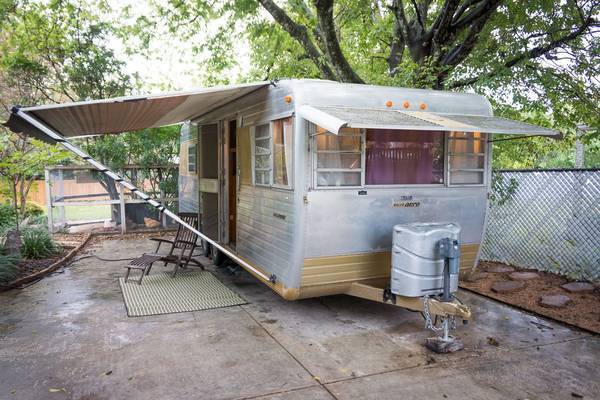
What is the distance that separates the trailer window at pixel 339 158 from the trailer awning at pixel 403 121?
25 centimetres

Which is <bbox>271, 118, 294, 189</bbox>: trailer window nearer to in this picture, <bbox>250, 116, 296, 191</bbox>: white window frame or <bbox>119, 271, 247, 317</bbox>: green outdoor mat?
<bbox>250, 116, 296, 191</bbox>: white window frame

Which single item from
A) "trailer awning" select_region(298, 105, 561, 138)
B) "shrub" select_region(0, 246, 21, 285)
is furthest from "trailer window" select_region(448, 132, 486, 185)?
"shrub" select_region(0, 246, 21, 285)

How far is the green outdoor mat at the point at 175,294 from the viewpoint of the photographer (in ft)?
16.8

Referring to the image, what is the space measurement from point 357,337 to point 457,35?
21.7ft

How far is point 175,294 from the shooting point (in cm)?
564

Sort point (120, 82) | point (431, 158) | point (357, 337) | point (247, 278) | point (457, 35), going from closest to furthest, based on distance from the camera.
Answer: point (357, 337), point (431, 158), point (247, 278), point (457, 35), point (120, 82)

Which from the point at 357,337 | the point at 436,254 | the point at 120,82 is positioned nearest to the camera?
the point at 436,254

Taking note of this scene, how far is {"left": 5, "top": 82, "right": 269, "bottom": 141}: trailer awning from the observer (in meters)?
4.34

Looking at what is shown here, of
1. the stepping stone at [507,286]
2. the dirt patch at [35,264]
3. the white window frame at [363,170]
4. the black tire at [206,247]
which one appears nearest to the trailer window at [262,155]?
the white window frame at [363,170]

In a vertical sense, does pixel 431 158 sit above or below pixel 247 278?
above

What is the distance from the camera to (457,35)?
28.0 ft

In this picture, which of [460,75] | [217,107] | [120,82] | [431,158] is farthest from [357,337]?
[120,82]

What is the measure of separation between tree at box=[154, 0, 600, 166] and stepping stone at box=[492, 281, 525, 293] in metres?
2.13

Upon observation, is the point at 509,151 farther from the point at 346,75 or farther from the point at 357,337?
the point at 357,337
